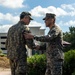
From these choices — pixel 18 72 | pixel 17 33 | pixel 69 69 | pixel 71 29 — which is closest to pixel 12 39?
pixel 17 33

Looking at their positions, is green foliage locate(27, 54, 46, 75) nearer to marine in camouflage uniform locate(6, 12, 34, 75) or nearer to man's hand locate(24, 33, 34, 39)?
marine in camouflage uniform locate(6, 12, 34, 75)

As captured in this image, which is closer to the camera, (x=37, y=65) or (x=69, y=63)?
(x=69, y=63)

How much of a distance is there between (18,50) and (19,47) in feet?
0.22

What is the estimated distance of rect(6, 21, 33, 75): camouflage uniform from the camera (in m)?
7.83

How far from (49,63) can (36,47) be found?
1.55 feet

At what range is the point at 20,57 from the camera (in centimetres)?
785

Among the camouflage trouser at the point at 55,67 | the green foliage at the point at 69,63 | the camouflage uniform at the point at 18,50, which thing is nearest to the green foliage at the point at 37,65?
the green foliage at the point at 69,63

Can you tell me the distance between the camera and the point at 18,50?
7.87 meters

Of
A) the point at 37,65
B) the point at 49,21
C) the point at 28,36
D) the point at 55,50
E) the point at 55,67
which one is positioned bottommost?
the point at 37,65

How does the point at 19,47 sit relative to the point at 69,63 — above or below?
above

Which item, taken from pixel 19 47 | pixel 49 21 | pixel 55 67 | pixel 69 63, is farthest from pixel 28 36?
pixel 69 63

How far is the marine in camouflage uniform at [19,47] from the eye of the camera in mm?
7820

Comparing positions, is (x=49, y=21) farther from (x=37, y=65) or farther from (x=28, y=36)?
(x=37, y=65)

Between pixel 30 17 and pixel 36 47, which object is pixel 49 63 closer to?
pixel 36 47
